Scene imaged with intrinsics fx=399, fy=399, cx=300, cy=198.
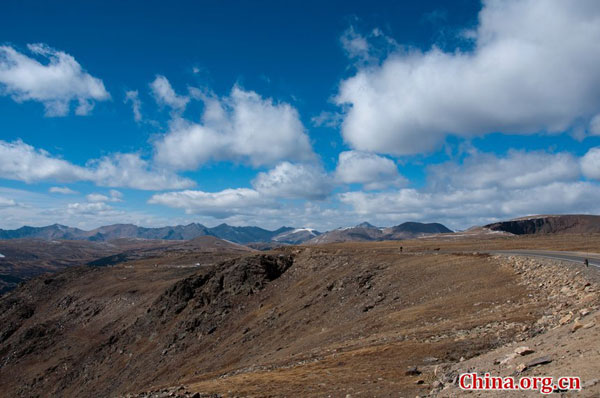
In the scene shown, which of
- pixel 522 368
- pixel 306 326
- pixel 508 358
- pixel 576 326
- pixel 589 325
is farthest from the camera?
pixel 306 326

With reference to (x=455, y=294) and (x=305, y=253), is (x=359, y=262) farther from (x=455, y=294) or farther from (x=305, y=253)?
(x=455, y=294)

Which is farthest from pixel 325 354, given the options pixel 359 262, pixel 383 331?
pixel 359 262

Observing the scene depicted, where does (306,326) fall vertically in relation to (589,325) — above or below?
below

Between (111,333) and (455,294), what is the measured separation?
6742 centimetres

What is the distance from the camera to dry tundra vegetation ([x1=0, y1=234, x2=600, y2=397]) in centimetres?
1816

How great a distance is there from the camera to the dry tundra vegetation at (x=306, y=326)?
59.6 feet

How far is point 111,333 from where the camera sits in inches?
3017

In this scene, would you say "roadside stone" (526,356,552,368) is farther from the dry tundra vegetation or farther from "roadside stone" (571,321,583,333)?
"roadside stone" (571,321,583,333)

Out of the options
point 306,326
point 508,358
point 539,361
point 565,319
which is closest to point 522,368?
point 539,361

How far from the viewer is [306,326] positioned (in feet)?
145


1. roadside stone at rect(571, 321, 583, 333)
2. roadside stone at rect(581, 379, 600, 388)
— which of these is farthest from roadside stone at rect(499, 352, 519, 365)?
roadside stone at rect(581, 379, 600, 388)

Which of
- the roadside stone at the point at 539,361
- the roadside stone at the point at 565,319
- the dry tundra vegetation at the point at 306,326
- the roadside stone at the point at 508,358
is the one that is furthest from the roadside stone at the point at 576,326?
the roadside stone at the point at 539,361

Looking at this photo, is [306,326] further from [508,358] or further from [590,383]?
[590,383]

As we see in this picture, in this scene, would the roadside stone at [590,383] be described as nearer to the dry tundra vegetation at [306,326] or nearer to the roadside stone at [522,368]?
the dry tundra vegetation at [306,326]
